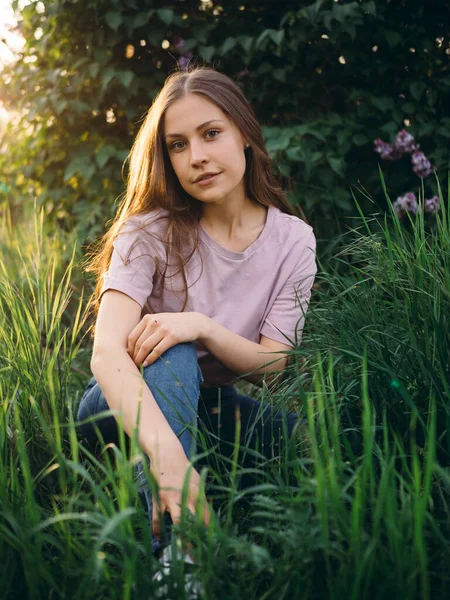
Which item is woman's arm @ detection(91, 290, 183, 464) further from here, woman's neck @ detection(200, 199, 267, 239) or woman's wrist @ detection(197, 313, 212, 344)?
woman's neck @ detection(200, 199, 267, 239)

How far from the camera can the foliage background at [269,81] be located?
9.28 ft

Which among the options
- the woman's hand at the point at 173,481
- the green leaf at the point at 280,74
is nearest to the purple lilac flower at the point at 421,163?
the green leaf at the point at 280,74

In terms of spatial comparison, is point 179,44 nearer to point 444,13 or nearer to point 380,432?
point 444,13

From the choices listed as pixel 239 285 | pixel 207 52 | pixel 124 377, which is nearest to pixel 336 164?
pixel 207 52

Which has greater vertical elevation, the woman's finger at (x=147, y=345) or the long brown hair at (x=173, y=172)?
the long brown hair at (x=173, y=172)

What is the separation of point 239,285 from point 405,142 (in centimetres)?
127

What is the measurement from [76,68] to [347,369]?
241 cm

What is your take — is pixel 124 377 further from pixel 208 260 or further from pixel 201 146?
pixel 201 146

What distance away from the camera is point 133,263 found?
1747 millimetres

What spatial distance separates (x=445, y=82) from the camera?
283 centimetres

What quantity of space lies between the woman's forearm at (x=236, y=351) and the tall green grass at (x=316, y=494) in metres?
0.09

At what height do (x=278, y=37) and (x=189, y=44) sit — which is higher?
(x=189, y=44)

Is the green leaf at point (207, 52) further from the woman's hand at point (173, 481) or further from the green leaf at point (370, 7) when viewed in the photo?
the woman's hand at point (173, 481)

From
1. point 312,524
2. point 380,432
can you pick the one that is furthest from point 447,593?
point 380,432
